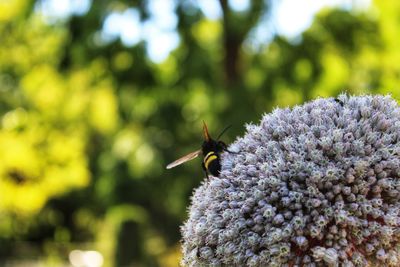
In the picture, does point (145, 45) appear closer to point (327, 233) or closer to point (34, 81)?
point (34, 81)

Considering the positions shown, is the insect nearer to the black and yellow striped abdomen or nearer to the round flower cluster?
the black and yellow striped abdomen

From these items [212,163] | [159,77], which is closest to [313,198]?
[212,163]

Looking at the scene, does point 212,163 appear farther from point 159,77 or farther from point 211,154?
point 159,77

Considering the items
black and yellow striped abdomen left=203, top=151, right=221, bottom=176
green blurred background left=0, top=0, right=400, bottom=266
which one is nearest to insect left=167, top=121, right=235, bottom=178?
black and yellow striped abdomen left=203, top=151, right=221, bottom=176

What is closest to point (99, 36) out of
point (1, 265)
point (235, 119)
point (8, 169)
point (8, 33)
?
point (235, 119)

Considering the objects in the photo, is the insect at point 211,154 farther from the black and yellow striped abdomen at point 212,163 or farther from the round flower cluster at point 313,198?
the round flower cluster at point 313,198
